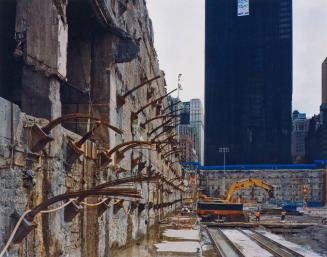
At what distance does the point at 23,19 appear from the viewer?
9914 millimetres

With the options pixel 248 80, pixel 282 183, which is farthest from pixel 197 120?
pixel 282 183

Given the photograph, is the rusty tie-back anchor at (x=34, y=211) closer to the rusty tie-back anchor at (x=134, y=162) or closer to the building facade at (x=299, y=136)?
the rusty tie-back anchor at (x=134, y=162)

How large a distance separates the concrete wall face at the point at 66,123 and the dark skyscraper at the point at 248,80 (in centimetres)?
11357

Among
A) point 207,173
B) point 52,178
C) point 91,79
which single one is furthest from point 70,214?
point 207,173

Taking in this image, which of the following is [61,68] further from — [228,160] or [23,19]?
[228,160]

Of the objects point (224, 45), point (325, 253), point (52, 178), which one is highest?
point (224, 45)

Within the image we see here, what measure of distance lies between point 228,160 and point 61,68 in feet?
399

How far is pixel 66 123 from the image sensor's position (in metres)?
13.1

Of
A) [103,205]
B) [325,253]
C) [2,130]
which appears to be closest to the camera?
[2,130]

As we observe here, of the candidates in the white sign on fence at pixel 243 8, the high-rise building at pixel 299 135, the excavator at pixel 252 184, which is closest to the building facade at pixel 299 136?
the high-rise building at pixel 299 135

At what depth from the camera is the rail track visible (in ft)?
77.6

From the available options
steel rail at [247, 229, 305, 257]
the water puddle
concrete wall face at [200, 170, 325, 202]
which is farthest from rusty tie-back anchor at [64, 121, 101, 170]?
concrete wall face at [200, 170, 325, 202]

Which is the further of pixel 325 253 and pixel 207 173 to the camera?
pixel 207 173

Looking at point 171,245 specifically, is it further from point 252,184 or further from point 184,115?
point 252,184
